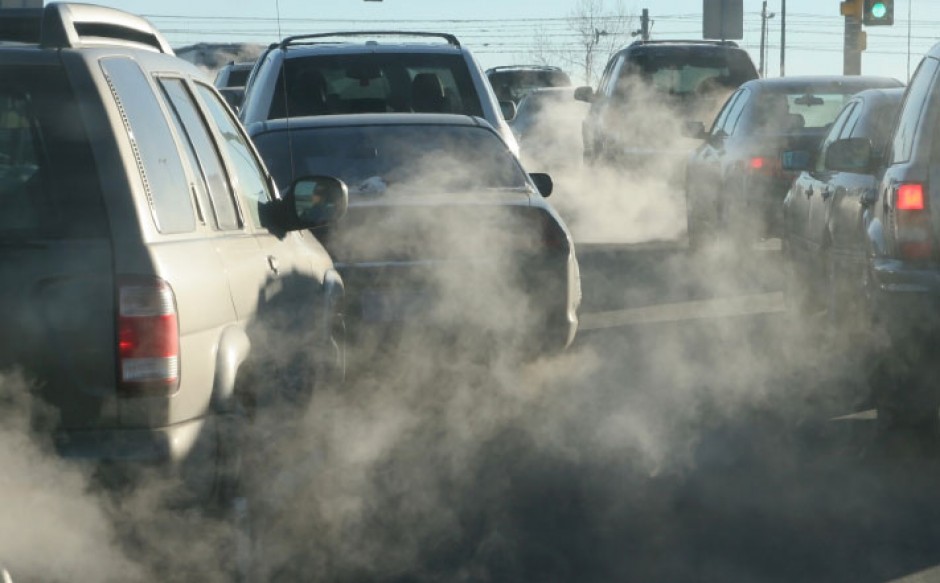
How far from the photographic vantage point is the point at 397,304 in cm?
830

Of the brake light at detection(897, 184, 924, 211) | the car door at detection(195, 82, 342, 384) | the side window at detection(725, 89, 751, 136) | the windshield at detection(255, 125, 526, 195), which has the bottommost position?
the side window at detection(725, 89, 751, 136)

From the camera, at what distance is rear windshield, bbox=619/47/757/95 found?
22.6 metres

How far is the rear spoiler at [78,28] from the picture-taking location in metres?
4.78

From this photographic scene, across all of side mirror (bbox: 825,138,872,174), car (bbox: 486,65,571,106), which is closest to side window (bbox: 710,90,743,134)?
side mirror (bbox: 825,138,872,174)

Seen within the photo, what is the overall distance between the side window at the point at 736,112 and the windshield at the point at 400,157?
21.8 ft

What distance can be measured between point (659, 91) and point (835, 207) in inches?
515

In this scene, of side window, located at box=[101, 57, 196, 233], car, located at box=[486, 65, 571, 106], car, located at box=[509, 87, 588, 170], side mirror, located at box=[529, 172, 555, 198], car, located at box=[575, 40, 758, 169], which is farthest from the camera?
car, located at box=[486, 65, 571, 106]

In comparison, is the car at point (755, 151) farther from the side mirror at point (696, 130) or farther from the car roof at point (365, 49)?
the car roof at point (365, 49)

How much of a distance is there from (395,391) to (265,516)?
2855 millimetres

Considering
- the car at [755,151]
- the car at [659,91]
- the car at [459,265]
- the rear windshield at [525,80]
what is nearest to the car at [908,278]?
the car at [459,265]

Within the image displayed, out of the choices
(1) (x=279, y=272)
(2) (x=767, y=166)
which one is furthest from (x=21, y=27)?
(2) (x=767, y=166)

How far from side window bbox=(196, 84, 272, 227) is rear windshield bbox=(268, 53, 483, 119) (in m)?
6.46

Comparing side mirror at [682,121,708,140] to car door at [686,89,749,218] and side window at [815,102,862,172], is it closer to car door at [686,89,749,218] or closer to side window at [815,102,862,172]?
car door at [686,89,749,218]

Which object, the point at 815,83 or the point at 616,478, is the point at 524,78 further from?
the point at 616,478
